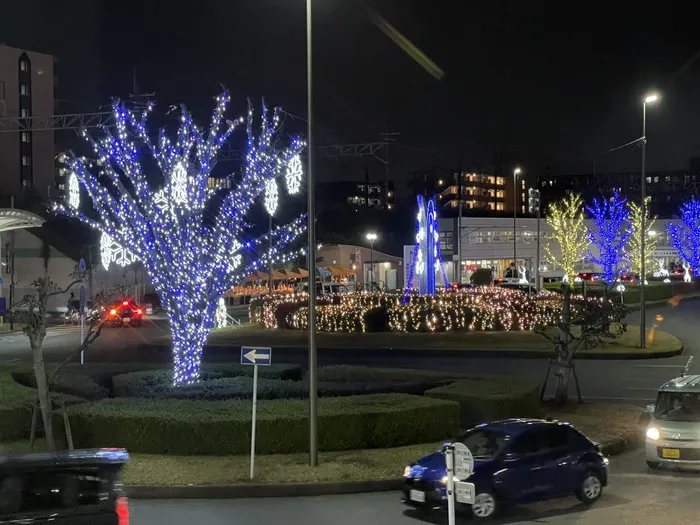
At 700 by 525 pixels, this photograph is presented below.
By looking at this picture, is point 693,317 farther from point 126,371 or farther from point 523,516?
point 523,516

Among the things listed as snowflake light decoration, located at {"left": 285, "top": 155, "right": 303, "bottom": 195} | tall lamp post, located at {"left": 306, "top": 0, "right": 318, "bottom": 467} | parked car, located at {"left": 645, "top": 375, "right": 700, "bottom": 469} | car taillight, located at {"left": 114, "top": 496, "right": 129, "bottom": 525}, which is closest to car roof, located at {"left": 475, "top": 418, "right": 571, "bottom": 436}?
parked car, located at {"left": 645, "top": 375, "right": 700, "bottom": 469}

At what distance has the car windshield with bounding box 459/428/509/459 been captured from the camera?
10.9 m

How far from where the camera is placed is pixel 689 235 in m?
83.1

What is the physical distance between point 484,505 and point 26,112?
87.4 metres

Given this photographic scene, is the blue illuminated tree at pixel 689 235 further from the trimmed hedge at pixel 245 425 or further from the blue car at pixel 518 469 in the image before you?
the blue car at pixel 518 469

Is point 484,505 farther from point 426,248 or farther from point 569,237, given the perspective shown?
point 569,237

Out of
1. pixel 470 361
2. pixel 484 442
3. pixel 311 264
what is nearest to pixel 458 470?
pixel 484 442

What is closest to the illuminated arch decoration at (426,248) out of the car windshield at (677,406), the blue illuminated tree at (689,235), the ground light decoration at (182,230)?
the ground light decoration at (182,230)

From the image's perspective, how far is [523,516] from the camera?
423 inches

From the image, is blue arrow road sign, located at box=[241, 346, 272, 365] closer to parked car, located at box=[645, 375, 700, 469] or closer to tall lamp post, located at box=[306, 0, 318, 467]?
tall lamp post, located at box=[306, 0, 318, 467]

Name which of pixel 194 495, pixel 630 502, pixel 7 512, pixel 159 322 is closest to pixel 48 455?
pixel 7 512

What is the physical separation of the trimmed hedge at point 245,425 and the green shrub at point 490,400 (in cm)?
130

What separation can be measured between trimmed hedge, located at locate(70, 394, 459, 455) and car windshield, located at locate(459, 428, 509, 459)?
3094 millimetres

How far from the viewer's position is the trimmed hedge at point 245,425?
13.8 metres
